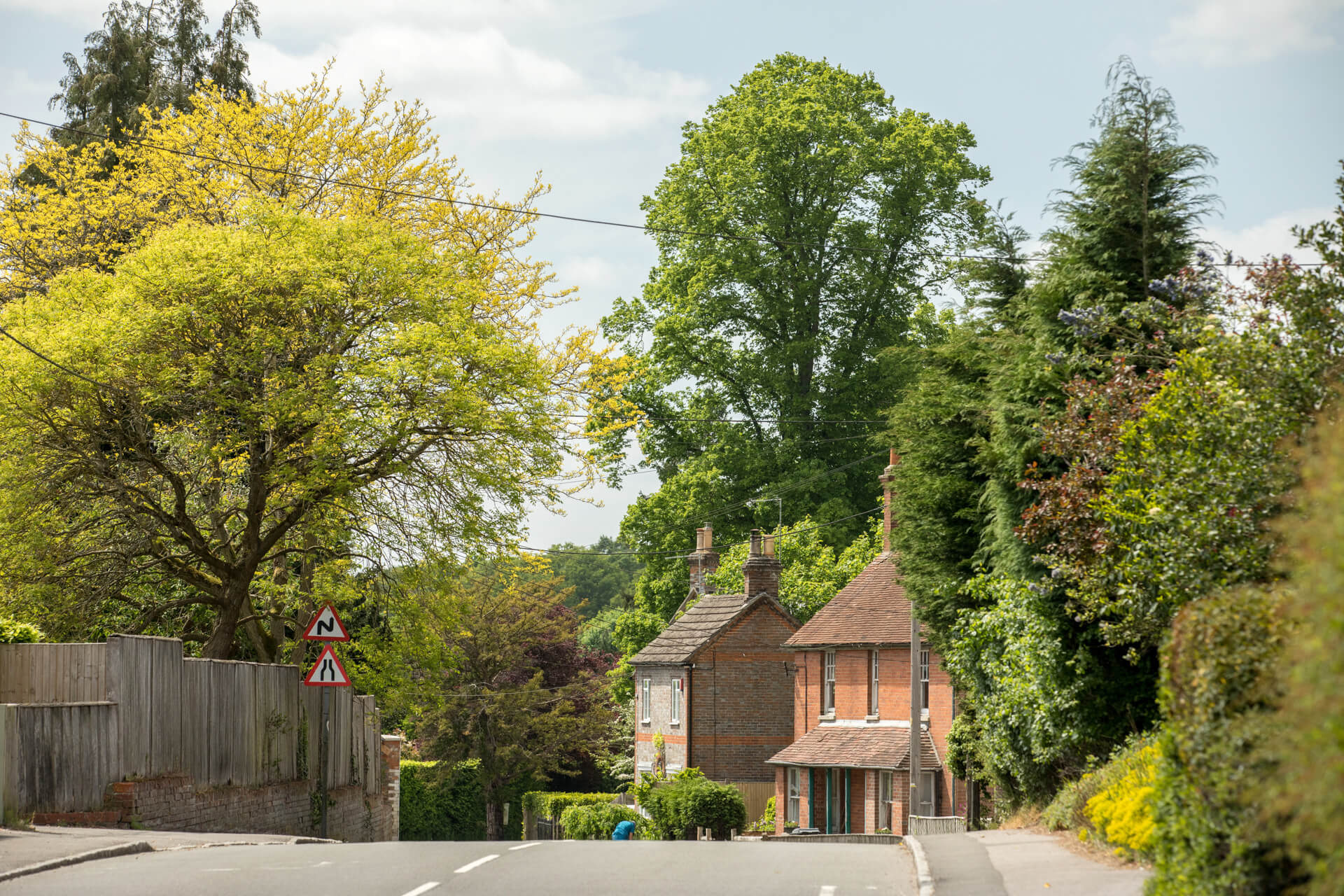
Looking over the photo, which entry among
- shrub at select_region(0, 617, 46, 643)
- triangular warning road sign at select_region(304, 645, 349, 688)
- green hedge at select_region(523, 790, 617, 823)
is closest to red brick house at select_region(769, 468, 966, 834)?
green hedge at select_region(523, 790, 617, 823)

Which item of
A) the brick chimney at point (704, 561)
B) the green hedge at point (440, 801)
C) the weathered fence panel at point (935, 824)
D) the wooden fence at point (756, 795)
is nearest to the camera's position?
the weathered fence panel at point (935, 824)

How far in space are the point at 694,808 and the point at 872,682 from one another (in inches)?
237

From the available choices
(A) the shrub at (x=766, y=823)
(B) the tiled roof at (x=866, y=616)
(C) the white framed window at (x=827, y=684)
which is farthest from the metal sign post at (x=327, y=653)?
(A) the shrub at (x=766, y=823)

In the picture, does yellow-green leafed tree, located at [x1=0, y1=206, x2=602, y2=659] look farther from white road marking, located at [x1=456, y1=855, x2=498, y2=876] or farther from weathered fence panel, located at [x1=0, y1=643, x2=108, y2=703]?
white road marking, located at [x1=456, y1=855, x2=498, y2=876]

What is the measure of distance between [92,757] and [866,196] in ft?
113

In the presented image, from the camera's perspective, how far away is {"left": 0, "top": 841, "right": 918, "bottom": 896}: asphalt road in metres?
11.3

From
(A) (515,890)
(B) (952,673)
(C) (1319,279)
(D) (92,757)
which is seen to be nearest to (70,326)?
(D) (92,757)

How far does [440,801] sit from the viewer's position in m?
53.1

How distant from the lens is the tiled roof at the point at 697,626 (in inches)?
1837

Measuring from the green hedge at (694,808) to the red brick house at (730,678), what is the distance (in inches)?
334

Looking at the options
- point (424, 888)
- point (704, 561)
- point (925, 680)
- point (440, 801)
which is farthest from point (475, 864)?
point (440, 801)

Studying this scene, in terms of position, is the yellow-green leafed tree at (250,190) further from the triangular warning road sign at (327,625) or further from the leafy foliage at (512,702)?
the leafy foliage at (512,702)

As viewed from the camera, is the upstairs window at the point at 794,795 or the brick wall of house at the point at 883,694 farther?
the upstairs window at the point at 794,795

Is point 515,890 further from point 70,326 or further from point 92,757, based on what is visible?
point 70,326
